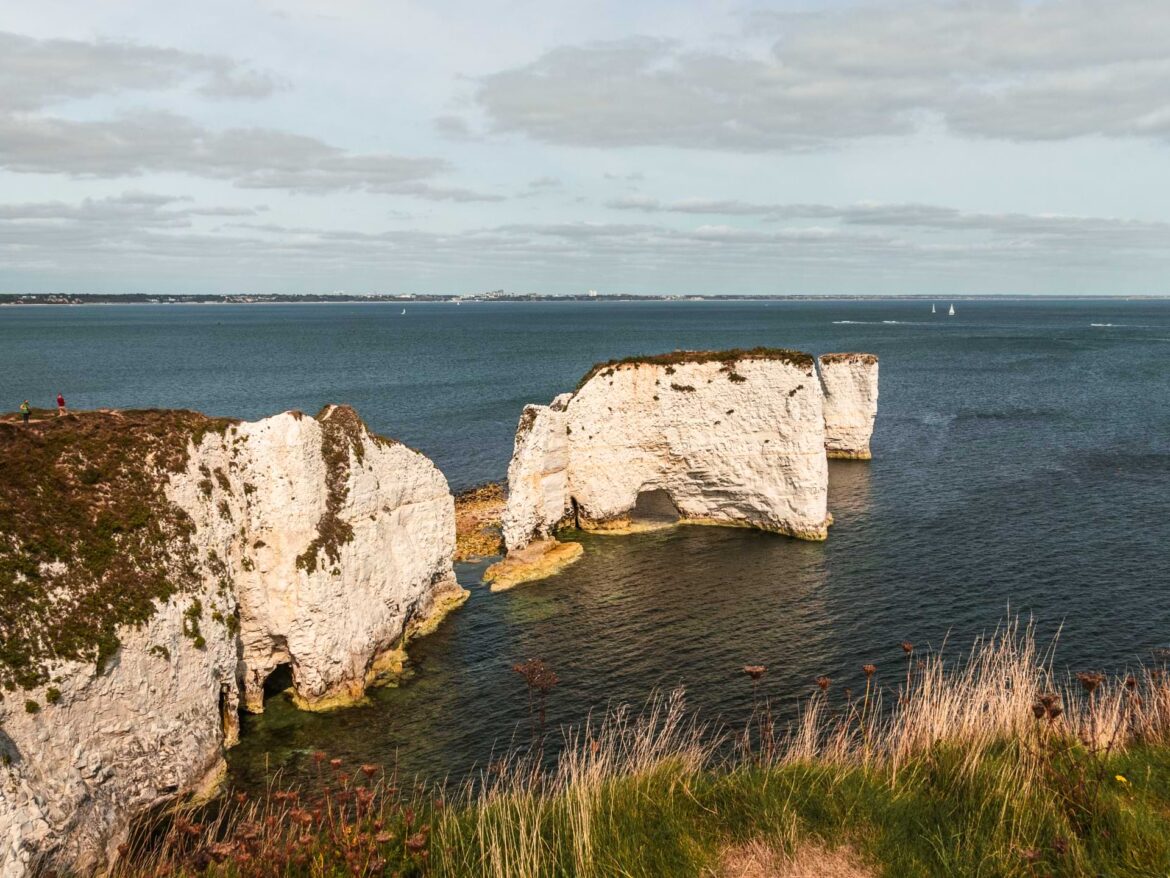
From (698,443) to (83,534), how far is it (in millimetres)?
32715

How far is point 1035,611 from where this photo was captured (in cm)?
3175

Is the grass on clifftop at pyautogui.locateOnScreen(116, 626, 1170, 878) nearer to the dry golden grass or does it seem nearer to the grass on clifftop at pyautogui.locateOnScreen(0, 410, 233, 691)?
the dry golden grass

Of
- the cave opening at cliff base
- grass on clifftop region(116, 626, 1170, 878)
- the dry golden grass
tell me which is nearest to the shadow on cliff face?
the cave opening at cliff base

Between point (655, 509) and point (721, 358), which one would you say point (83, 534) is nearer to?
point (721, 358)

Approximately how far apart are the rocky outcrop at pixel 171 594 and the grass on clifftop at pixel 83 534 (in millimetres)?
37

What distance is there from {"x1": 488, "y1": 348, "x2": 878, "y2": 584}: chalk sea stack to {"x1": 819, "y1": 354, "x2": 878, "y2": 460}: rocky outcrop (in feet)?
66.0

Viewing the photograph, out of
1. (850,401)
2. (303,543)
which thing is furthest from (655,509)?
(303,543)

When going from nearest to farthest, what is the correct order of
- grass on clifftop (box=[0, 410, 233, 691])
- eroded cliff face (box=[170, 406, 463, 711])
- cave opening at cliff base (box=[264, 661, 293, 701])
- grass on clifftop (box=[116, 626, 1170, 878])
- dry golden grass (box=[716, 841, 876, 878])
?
grass on clifftop (box=[116, 626, 1170, 878]) < dry golden grass (box=[716, 841, 876, 878]) < grass on clifftop (box=[0, 410, 233, 691]) < eroded cliff face (box=[170, 406, 463, 711]) < cave opening at cliff base (box=[264, 661, 293, 701])

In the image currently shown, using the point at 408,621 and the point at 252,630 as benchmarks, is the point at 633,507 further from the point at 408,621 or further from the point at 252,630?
the point at 252,630

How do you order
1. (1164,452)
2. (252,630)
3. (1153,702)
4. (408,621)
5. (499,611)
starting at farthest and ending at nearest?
(1164,452) → (499,611) → (408,621) → (252,630) → (1153,702)

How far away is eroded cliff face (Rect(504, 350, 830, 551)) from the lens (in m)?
43.8

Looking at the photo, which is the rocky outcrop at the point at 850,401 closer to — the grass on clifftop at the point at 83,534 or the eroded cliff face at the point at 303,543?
the eroded cliff face at the point at 303,543

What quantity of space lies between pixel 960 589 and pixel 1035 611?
10.9 ft

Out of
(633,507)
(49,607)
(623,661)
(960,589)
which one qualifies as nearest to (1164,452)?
(960,589)
